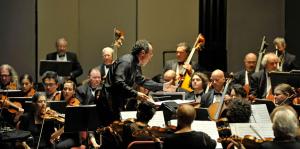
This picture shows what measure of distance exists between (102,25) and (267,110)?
19.9ft

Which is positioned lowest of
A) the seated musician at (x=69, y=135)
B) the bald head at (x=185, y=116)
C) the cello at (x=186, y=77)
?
the seated musician at (x=69, y=135)

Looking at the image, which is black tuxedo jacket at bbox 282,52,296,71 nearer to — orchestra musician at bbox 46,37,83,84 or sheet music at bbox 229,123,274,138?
orchestra musician at bbox 46,37,83,84

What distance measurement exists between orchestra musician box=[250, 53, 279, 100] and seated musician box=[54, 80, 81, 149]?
2.32 meters

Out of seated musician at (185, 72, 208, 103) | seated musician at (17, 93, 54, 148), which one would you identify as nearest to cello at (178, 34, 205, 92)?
seated musician at (185, 72, 208, 103)

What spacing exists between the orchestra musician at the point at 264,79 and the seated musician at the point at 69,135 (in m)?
2.32

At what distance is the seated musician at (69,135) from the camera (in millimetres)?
8164

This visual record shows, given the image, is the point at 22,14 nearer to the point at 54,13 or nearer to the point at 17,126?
the point at 54,13

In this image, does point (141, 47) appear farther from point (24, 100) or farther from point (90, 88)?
point (24, 100)

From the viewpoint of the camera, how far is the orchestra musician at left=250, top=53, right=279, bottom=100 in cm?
892

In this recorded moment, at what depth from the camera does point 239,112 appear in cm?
612

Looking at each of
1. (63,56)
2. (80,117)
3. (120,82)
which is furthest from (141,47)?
(63,56)

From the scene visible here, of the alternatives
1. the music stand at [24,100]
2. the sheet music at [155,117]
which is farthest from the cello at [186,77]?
the sheet music at [155,117]

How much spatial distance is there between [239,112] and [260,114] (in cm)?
61

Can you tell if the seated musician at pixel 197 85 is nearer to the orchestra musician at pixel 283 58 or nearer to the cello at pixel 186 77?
the cello at pixel 186 77
